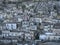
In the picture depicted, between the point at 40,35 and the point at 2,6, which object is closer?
the point at 40,35

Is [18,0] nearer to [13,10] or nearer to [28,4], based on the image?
[28,4]

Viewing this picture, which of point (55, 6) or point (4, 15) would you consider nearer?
point (4, 15)

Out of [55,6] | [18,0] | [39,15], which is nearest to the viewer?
[39,15]

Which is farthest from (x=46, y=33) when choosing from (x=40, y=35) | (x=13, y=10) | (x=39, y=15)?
(x=13, y=10)

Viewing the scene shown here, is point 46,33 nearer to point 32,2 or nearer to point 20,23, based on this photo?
point 20,23

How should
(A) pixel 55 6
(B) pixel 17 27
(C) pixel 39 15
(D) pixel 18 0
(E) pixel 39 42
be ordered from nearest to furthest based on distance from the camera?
(E) pixel 39 42, (B) pixel 17 27, (C) pixel 39 15, (A) pixel 55 6, (D) pixel 18 0

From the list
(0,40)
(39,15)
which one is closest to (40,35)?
(0,40)
